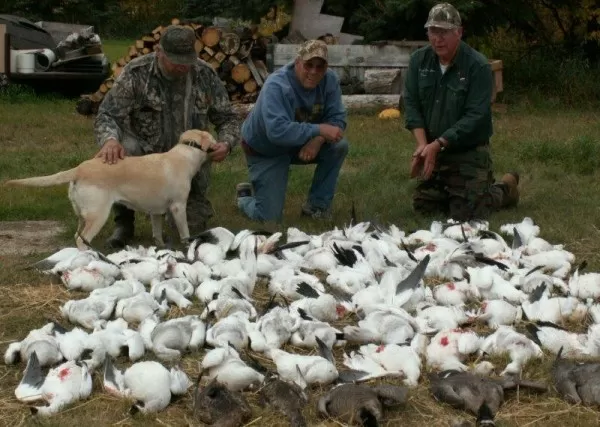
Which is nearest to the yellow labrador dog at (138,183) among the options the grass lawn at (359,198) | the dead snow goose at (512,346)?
the grass lawn at (359,198)

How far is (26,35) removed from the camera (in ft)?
57.8

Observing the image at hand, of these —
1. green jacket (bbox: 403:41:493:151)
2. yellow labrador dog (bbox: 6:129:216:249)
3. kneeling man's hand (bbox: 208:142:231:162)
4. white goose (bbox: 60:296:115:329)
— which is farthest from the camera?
green jacket (bbox: 403:41:493:151)

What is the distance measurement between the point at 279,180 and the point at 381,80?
6.79m

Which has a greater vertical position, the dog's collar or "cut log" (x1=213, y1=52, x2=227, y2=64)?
the dog's collar

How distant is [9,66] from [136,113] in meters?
10.4

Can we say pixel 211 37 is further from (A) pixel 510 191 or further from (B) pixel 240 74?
(A) pixel 510 191

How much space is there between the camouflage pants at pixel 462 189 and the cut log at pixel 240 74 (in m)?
6.43

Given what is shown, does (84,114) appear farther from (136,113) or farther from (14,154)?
(136,113)

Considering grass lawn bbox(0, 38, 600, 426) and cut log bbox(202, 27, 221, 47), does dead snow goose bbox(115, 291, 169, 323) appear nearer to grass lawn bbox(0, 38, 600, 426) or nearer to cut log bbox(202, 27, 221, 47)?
grass lawn bbox(0, 38, 600, 426)

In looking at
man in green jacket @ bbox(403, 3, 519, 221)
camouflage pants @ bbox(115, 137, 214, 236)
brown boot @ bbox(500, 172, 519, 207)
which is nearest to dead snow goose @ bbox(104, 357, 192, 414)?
camouflage pants @ bbox(115, 137, 214, 236)

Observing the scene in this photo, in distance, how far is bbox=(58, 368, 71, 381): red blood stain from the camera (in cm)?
440

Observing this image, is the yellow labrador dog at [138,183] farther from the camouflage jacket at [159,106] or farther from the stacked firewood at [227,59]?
the stacked firewood at [227,59]

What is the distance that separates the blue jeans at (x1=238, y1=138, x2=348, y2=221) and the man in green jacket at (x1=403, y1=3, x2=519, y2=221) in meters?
0.66

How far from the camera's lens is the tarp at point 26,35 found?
682 inches
